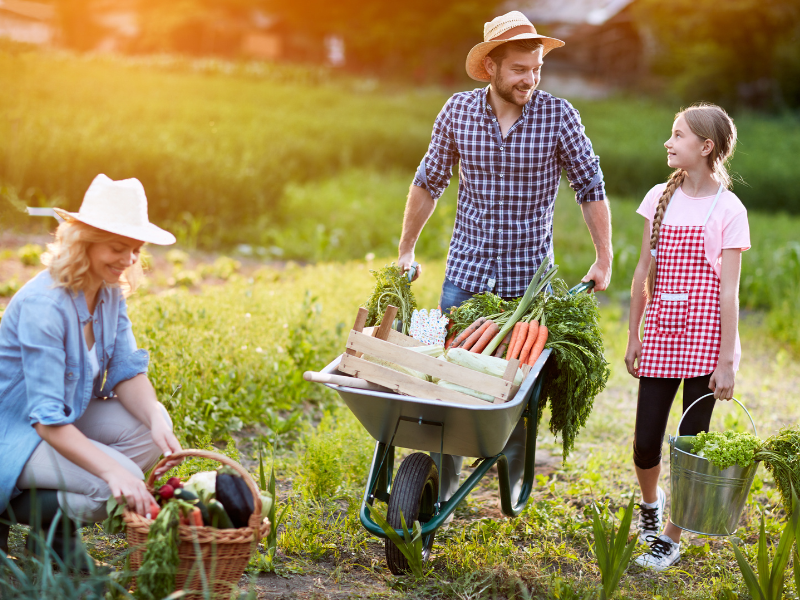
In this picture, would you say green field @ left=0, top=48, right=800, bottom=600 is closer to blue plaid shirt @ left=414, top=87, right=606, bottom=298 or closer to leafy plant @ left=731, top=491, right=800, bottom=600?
leafy plant @ left=731, top=491, right=800, bottom=600

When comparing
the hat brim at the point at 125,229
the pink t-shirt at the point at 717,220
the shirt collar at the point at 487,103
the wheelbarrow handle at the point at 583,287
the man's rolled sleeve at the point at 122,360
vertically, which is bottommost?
the man's rolled sleeve at the point at 122,360

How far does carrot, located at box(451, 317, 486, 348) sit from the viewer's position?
323 cm

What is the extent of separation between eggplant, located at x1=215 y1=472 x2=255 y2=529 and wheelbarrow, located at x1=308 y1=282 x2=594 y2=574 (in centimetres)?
40

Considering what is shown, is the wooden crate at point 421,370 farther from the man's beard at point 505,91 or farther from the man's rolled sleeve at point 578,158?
the man's beard at point 505,91

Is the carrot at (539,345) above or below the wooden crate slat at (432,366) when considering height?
above

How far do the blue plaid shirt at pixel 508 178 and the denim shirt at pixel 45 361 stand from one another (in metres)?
1.65

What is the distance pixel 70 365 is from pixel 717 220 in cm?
243

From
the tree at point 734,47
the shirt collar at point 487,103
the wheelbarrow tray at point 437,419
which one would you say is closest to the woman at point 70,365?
the wheelbarrow tray at point 437,419

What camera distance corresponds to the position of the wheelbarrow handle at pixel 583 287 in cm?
338

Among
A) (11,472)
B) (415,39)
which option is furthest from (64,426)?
(415,39)

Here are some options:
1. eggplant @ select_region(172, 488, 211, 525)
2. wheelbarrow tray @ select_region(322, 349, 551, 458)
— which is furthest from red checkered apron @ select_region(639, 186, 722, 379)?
eggplant @ select_region(172, 488, 211, 525)

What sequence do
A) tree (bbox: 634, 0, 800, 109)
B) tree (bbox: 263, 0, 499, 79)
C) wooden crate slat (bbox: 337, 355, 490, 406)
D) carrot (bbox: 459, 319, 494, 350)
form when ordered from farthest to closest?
1. tree (bbox: 263, 0, 499, 79)
2. tree (bbox: 634, 0, 800, 109)
3. carrot (bbox: 459, 319, 494, 350)
4. wooden crate slat (bbox: 337, 355, 490, 406)

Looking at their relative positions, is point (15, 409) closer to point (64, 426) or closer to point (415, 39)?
point (64, 426)

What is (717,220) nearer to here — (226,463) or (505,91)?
(505,91)
